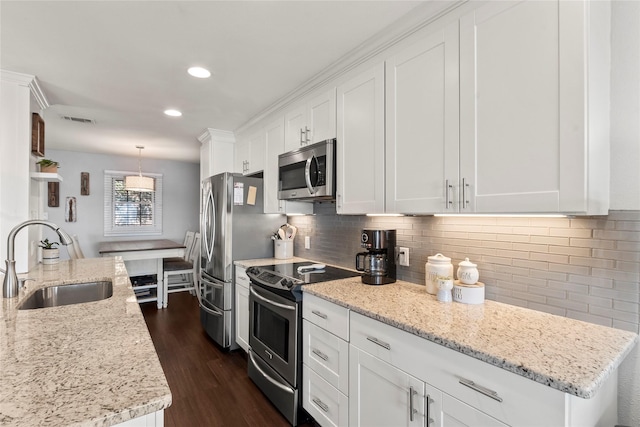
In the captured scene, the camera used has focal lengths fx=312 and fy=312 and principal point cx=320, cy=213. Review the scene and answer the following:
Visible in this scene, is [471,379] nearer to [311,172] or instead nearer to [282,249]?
[311,172]

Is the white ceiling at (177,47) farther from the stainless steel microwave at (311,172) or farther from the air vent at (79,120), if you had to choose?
the stainless steel microwave at (311,172)

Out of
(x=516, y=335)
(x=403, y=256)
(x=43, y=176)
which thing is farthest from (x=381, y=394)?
(x=43, y=176)

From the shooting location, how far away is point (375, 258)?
76.7 inches

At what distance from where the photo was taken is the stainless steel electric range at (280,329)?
1.96 meters

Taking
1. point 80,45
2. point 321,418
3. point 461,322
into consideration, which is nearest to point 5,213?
point 80,45

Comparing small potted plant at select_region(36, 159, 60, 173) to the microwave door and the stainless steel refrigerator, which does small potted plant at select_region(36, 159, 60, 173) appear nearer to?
the stainless steel refrigerator

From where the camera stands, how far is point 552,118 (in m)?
1.16

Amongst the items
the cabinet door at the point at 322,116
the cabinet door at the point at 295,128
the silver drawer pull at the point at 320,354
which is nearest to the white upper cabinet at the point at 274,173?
the cabinet door at the point at 295,128

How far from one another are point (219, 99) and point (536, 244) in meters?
2.63

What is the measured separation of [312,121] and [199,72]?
2.94ft

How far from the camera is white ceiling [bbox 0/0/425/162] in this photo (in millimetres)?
1603

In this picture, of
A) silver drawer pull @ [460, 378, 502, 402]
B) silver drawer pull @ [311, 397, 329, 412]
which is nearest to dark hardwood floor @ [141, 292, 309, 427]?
silver drawer pull @ [311, 397, 329, 412]

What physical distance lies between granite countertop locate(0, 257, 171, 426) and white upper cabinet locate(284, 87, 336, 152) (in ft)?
5.37

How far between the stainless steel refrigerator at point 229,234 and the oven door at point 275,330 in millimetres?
633
